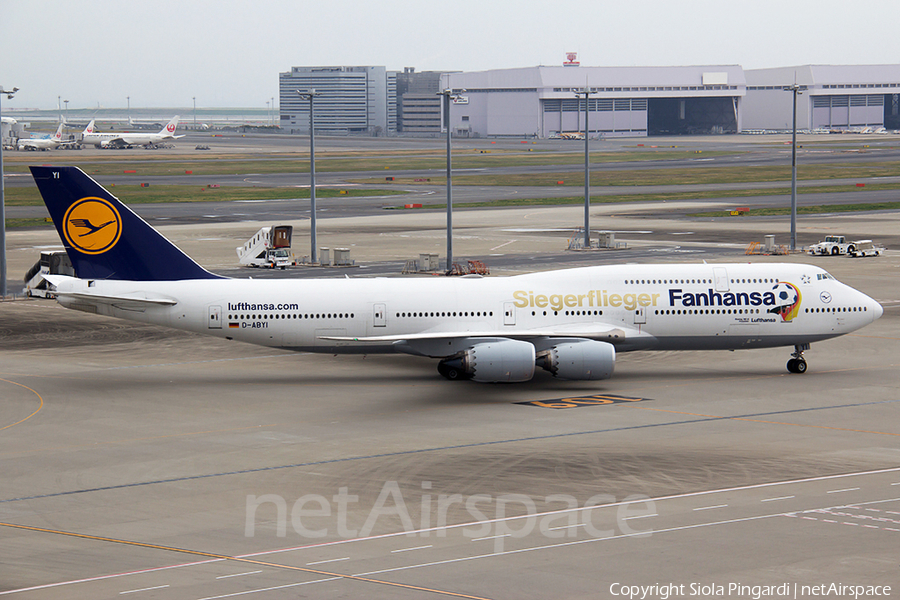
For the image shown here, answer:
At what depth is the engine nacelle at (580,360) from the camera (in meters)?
43.2

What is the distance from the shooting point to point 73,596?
73.3ft

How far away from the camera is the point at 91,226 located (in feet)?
150

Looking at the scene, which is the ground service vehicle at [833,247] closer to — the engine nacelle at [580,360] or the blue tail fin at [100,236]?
the engine nacelle at [580,360]

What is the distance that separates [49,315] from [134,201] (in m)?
77.3

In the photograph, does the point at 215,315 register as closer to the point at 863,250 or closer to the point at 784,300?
the point at 784,300

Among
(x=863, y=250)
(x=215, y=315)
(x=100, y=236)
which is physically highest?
(x=100, y=236)

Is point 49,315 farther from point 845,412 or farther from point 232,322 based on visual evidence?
point 845,412

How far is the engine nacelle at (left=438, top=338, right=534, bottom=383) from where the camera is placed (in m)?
42.1

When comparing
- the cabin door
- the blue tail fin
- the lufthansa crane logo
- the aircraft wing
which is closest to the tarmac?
the aircraft wing

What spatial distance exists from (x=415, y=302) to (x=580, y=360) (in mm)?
7660

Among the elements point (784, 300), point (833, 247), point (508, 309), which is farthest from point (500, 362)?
point (833, 247)

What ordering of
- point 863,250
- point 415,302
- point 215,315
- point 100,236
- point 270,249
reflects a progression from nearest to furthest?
Result: 1. point 215,315
2. point 100,236
3. point 415,302
4. point 270,249
5. point 863,250

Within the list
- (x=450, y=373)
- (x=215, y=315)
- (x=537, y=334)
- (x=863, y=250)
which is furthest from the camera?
(x=863, y=250)

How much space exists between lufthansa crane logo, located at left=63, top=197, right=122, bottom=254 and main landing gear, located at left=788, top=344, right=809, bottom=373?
29784 millimetres
